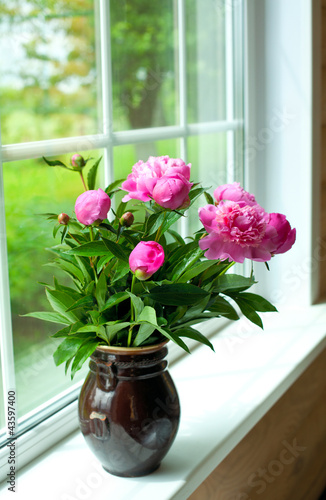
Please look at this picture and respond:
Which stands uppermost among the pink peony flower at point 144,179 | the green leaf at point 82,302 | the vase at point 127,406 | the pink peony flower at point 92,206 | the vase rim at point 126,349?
→ the pink peony flower at point 144,179

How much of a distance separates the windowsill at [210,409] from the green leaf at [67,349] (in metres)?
0.26

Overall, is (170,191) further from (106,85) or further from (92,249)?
(106,85)

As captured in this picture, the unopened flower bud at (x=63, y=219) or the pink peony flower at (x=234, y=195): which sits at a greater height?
the pink peony flower at (x=234, y=195)

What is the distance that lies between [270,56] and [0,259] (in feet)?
4.15

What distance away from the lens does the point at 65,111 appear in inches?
54.1

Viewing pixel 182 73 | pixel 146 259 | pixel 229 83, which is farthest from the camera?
pixel 229 83

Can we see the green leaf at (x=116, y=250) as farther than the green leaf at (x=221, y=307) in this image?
No

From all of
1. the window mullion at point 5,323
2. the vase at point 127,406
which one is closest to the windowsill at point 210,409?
the vase at point 127,406

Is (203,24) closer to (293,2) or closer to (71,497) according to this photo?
(293,2)

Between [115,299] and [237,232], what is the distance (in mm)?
237

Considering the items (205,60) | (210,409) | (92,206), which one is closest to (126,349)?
(92,206)

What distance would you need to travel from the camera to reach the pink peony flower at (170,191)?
37.4 inches

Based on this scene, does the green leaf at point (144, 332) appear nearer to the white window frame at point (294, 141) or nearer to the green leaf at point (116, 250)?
the green leaf at point (116, 250)

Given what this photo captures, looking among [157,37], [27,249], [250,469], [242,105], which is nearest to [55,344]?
[27,249]
